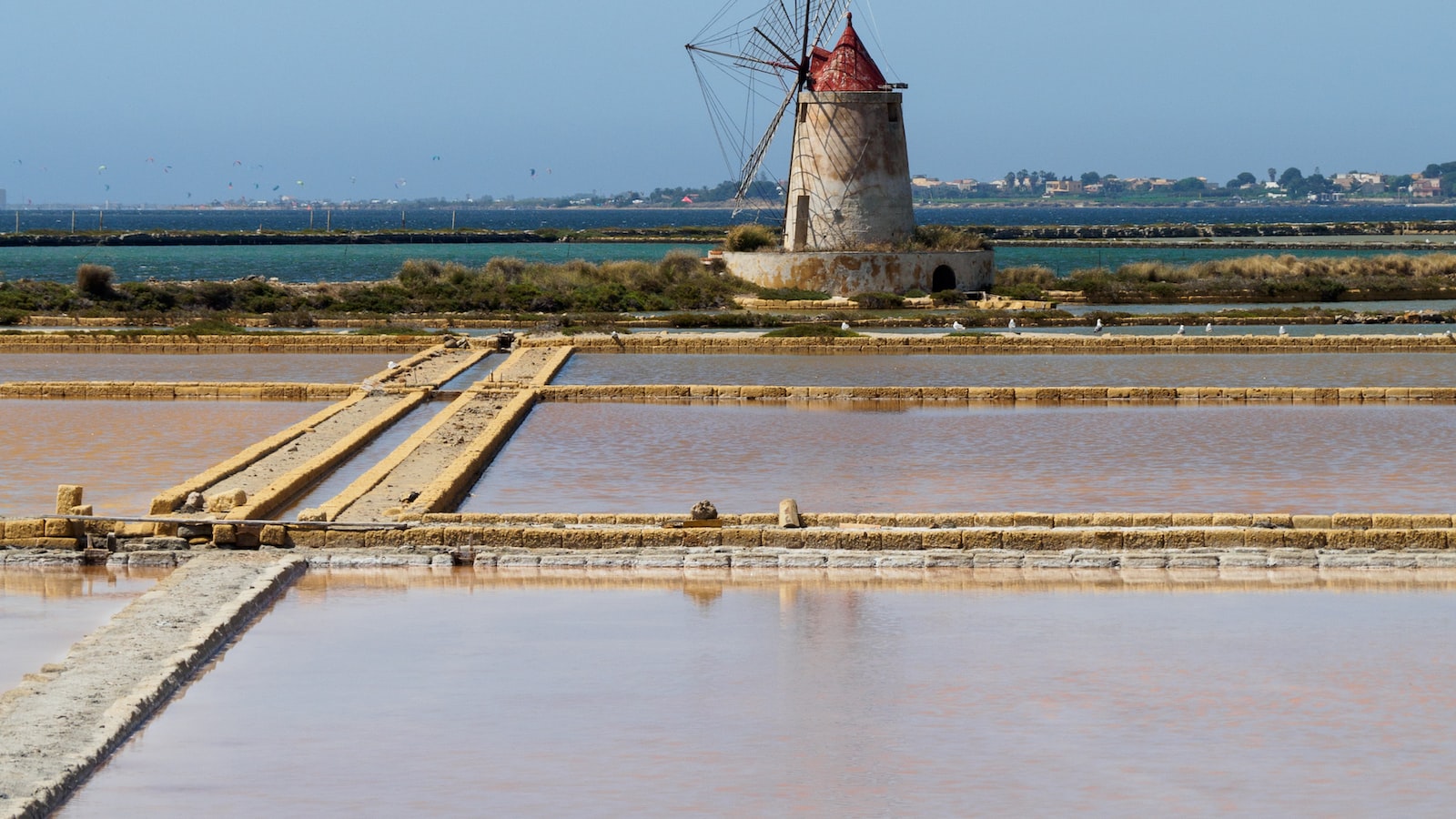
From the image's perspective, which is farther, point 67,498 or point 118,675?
point 67,498

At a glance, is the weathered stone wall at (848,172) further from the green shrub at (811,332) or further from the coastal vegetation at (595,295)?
the green shrub at (811,332)

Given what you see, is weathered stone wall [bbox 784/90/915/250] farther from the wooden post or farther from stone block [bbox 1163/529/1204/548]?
stone block [bbox 1163/529/1204/548]

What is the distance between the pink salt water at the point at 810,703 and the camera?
3.97 meters

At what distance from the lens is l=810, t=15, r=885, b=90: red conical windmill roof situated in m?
22.6

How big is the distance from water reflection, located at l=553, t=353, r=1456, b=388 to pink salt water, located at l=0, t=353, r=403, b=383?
1.75 metres

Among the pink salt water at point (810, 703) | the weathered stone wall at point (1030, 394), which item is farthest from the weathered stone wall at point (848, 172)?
the pink salt water at point (810, 703)

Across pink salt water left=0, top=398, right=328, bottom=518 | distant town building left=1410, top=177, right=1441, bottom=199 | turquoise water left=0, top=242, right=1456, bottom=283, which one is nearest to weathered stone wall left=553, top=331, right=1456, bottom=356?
pink salt water left=0, top=398, right=328, bottom=518

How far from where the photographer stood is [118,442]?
9.52 m

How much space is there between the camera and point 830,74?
2275 cm

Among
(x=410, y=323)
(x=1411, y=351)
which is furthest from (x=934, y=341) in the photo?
(x=410, y=323)

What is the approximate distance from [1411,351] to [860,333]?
16.6 feet

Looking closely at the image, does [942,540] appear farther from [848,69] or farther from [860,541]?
[848,69]

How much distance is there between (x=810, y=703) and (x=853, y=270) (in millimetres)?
17807

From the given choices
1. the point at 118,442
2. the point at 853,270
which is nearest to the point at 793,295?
the point at 853,270
